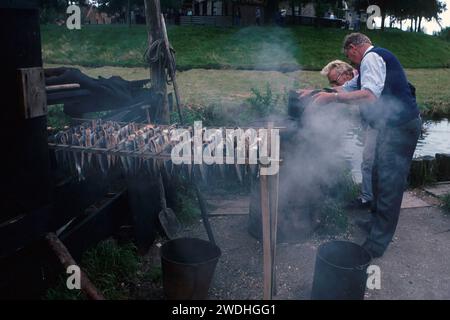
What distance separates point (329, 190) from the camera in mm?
6375

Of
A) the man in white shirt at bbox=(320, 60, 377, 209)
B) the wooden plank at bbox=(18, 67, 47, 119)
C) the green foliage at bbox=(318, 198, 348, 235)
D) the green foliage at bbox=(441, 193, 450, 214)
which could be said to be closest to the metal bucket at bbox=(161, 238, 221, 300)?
the wooden plank at bbox=(18, 67, 47, 119)

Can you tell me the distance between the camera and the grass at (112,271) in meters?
4.29

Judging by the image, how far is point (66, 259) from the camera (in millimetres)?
3758

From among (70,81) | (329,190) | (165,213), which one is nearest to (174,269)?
(165,213)

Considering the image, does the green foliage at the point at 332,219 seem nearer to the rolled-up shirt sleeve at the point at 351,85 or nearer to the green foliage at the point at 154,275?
the rolled-up shirt sleeve at the point at 351,85

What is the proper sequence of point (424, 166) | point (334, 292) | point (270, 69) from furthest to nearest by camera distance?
point (270, 69), point (424, 166), point (334, 292)

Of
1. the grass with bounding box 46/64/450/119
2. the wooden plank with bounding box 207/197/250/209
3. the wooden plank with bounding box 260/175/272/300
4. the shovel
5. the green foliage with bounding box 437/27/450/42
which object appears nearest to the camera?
the wooden plank with bounding box 260/175/272/300

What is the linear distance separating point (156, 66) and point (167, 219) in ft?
7.24

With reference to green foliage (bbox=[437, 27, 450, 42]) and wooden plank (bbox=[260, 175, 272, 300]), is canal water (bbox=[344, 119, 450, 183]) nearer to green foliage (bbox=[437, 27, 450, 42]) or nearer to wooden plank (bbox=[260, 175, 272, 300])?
wooden plank (bbox=[260, 175, 272, 300])

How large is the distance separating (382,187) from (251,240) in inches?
70.0

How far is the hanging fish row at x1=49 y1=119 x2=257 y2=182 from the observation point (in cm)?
372

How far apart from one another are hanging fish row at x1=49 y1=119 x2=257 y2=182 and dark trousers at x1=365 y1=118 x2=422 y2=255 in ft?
6.44

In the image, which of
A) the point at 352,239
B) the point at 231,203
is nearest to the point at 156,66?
the point at 231,203
